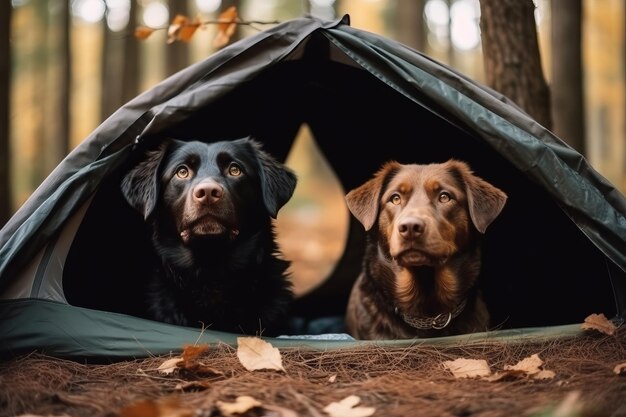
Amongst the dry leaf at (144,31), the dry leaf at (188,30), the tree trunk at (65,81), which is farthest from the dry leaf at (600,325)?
the tree trunk at (65,81)

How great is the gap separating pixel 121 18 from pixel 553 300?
11.6 metres

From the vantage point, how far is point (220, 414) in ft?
9.26

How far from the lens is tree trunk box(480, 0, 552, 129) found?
551 centimetres

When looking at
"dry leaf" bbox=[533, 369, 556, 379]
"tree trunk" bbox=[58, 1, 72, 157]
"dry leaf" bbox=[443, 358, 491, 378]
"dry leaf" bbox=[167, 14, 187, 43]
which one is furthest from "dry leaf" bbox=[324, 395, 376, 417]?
"tree trunk" bbox=[58, 1, 72, 157]

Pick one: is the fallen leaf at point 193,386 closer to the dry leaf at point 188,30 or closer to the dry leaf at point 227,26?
the dry leaf at point 227,26

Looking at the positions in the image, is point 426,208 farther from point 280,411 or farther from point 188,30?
point 188,30

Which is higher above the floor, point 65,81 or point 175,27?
point 65,81

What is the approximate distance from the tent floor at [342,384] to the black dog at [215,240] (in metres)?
0.67

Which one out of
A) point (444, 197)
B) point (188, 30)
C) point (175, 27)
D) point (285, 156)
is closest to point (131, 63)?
point (285, 156)

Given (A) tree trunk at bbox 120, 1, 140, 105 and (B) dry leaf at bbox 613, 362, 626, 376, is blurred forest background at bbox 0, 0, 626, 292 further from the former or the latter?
(B) dry leaf at bbox 613, 362, 626, 376

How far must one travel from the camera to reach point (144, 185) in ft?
14.8

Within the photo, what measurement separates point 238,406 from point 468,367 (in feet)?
4.85

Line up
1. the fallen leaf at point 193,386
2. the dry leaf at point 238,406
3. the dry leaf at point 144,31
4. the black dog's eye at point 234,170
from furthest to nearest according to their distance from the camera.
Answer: the dry leaf at point 144,31 < the black dog's eye at point 234,170 < the fallen leaf at point 193,386 < the dry leaf at point 238,406

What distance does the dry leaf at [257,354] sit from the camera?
3669 millimetres
